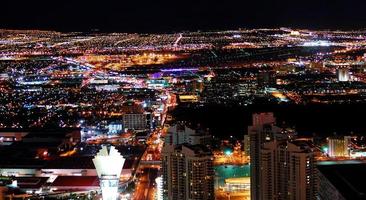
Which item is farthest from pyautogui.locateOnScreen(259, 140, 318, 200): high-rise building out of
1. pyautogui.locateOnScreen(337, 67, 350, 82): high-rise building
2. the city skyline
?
pyautogui.locateOnScreen(337, 67, 350, 82): high-rise building

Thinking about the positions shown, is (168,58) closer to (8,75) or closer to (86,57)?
(86,57)

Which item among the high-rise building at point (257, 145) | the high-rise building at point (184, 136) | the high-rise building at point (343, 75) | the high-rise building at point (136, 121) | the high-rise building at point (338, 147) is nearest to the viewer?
the high-rise building at point (257, 145)

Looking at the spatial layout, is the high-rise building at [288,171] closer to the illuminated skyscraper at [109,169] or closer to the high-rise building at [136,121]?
the illuminated skyscraper at [109,169]

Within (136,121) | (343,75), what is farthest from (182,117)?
(343,75)

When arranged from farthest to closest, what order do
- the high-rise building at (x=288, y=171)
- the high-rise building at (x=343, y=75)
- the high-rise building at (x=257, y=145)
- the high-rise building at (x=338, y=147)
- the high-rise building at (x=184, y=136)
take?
the high-rise building at (x=343, y=75) → the high-rise building at (x=338, y=147) → the high-rise building at (x=184, y=136) → the high-rise building at (x=257, y=145) → the high-rise building at (x=288, y=171)

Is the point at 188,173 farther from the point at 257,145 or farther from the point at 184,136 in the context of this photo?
the point at 184,136

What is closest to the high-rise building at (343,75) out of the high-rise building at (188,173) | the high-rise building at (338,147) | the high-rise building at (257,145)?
the high-rise building at (338,147)
